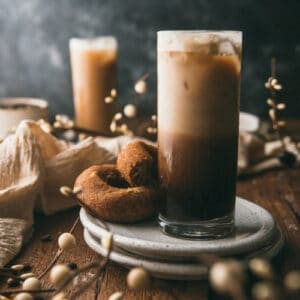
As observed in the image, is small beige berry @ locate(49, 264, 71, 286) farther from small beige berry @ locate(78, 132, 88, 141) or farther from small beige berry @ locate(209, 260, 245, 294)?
small beige berry @ locate(78, 132, 88, 141)

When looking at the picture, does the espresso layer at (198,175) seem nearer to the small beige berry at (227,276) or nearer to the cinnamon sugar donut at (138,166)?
the cinnamon sugar donut at (138,166)

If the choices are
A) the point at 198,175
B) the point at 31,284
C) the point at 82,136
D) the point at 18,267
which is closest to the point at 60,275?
the point at 31,284

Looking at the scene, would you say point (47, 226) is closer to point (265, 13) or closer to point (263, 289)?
point (263, 289)

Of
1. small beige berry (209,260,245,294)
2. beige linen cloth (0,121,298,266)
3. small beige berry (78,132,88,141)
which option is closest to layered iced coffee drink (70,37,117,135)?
small beige berry (78,132,88,141)

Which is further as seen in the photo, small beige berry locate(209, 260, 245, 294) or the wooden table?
the wooden table

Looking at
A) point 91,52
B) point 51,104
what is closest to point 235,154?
point 91,52

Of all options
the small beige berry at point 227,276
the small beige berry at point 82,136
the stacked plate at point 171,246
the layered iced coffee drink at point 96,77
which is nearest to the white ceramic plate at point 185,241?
the stacked plate at point 171,246

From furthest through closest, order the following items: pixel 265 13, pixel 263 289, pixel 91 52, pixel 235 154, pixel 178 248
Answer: pixel 265 13
pixel 91 52
pixel 235 154
pixel 178 248
pixel 263 289
